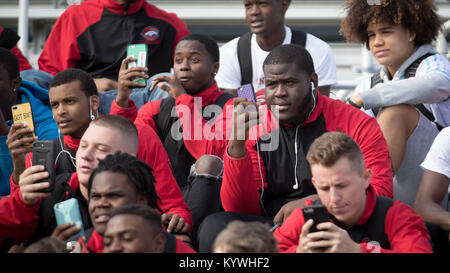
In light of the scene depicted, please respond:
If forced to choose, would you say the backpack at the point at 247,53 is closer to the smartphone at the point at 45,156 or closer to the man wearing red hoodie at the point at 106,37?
the man wearing red hoodie at the point at 106,37

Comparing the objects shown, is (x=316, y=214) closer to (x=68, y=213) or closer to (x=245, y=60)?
(x=68, y=213)

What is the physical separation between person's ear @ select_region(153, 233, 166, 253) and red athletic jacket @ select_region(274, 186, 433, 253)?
51 cm

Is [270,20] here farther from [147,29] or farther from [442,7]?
[442,7]

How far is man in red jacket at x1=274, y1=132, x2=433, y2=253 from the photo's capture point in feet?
9.84

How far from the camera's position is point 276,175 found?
3.76 metres

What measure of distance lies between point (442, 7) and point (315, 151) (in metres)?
4.61

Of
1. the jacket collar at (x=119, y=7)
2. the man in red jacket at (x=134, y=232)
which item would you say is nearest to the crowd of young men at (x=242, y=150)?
the man in red jacket at (x=134, y=232)

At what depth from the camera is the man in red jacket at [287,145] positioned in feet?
11.7

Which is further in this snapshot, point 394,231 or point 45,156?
point 45,156

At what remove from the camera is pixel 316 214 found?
2.77 m

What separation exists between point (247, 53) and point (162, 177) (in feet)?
5.57

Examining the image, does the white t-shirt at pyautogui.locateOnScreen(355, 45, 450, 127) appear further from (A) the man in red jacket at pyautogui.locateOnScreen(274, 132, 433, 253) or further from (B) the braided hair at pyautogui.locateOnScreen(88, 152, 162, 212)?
(B) the braided hair at pyautogui.locateOnScreen(88, 152, 162, 212)

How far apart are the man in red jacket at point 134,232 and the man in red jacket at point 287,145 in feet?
2.77

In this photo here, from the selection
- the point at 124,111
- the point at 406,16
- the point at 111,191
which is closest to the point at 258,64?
the point at 406,16
